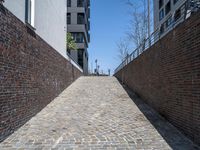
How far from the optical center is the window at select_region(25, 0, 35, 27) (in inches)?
364

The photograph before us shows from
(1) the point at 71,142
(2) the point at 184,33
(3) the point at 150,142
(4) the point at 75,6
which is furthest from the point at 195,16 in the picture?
(4) the point at 75,6

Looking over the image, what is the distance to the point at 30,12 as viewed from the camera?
31.7 ft

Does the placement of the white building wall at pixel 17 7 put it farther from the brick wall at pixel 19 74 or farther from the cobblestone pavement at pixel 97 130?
the cobblestone pavement at pixel 97 130

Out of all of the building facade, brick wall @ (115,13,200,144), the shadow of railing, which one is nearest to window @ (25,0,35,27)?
the building facade

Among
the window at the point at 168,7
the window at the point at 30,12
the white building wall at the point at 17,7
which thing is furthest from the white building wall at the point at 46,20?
the window at the point at 168,7

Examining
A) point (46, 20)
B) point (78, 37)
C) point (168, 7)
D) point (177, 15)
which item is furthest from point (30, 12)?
point (78, 37)

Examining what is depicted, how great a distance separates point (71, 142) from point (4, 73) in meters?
2.26

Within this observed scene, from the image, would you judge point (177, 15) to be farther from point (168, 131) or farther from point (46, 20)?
point (46, 20)

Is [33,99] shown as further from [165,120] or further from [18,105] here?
[165,120]

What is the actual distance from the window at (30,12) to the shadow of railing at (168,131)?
5.16 meters

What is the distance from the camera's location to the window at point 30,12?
30.3 feet

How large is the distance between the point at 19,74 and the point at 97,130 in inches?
105

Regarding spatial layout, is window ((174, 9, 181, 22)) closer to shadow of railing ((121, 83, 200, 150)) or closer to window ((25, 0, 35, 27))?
shadow of railing ((121, 83, 200, 150))

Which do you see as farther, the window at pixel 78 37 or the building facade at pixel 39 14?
the window at pixel 78 37
